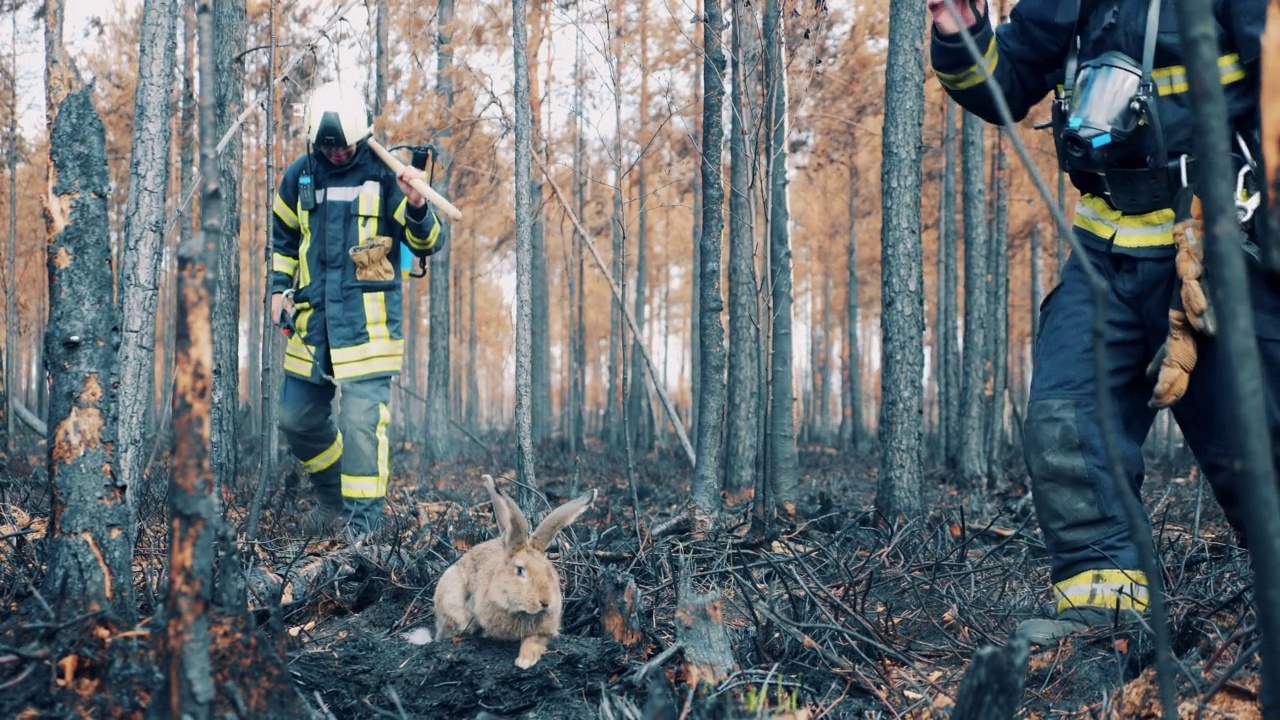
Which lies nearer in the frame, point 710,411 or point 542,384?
point 710,411

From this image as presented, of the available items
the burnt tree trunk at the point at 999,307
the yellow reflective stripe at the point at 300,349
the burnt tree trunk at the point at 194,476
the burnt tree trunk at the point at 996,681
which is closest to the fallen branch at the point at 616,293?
the yellow reflective stripe at the point at 300,349

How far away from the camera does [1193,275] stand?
9.10 feet

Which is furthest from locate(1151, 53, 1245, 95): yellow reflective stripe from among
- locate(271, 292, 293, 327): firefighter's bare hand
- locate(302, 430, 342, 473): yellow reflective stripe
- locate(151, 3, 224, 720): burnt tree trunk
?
locate(302, 430, 342, 473): yellow reflective stripe

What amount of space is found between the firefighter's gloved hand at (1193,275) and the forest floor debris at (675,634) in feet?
2.56

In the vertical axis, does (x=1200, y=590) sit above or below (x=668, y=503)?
above

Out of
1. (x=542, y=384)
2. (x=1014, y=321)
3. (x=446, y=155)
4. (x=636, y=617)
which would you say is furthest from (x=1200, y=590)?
(x=1014, y=321)

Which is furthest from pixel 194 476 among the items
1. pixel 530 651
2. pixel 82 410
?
pixel 530 651

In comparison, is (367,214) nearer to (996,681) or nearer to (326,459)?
(326,459)

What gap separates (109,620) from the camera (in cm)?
201

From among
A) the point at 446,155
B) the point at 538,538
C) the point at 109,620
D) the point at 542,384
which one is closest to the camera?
the point at 109,620

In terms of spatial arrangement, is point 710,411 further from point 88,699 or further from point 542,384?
point 542,384

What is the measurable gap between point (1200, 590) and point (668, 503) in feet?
15.1

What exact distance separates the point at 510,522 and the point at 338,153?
8.81 ft

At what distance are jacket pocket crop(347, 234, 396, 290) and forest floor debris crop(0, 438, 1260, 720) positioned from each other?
1.30m
